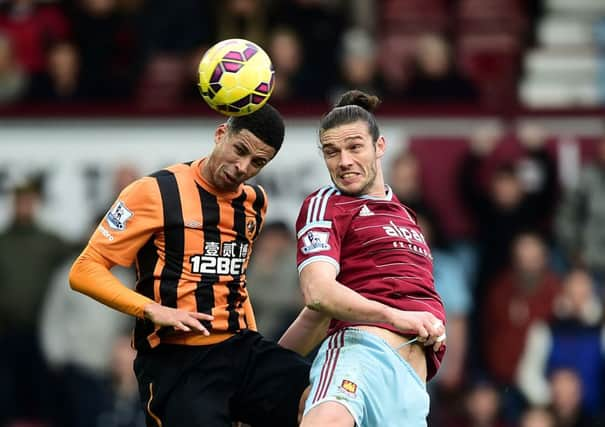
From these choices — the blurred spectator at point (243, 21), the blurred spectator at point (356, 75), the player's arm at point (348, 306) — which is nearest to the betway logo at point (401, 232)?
the player's arm at point (348, 306)

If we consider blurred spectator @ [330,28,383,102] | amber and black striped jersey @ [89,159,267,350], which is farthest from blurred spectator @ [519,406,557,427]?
amber and black striped jersey @ [89,159,267,350]

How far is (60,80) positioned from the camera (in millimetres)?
13711

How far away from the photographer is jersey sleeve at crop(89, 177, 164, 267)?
728 cm

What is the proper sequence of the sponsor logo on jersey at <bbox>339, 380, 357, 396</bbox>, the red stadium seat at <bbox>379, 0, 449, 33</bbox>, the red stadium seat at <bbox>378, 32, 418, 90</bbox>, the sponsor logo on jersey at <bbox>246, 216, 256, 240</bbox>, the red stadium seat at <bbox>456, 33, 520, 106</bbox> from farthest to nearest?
the red stadium seat at <bbox>379, 0, 449, 33</bbox> < the red stadium seat at <bbox>378, 32, 418, 90</bbox> < the red stadium seat at <bbox>456, 33, 520, 106</bbox> < the sponsor logo on jersey at <bbox>246, 216, 256, 240</bbox> < the sponsor logo on jersey at <bbox>339, 380, 357, 396</bbox>

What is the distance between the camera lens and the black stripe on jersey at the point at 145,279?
7391mm

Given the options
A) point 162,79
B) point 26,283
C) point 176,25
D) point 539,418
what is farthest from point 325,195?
point 162,79

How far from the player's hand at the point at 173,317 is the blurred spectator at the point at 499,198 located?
5955mm

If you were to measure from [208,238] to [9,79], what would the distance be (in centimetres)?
698

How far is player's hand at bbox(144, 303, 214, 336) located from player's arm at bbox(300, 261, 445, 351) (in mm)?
580

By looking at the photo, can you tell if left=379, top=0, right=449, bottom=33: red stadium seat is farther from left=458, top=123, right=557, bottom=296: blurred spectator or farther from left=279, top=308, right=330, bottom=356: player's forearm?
left=279, top=308, right=330, bottom=356: player's forearm

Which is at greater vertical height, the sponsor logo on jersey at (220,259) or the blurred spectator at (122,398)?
the sponsor logo on jersey at (220,259)

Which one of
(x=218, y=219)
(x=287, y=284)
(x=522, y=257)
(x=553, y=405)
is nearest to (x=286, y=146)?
(x=287, y=284)

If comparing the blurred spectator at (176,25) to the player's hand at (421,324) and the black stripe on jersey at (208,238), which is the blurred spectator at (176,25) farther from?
the player's hand at (421,324)

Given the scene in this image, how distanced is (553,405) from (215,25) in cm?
537
